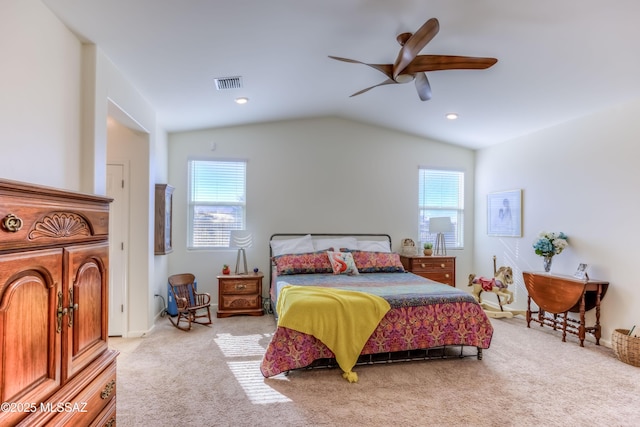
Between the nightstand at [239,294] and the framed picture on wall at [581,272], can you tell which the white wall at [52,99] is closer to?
the nightstand at [239,294]

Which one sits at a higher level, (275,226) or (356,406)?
(275,226)

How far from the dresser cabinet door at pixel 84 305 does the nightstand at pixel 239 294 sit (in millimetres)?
3013

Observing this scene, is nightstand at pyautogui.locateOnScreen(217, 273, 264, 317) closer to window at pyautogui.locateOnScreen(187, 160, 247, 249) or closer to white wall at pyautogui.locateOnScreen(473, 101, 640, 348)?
window at pyautogui.locateOnScreen(187, 160, 247, 249)

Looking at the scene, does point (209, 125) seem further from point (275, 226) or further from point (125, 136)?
point (275, 226)

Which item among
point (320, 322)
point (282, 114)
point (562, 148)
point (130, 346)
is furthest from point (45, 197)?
point (562, 148)

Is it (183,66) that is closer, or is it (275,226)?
(183,66)

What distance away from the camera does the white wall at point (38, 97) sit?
1802 mm

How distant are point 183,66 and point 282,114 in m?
1.99

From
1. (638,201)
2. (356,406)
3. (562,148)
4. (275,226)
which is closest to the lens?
(356,406)

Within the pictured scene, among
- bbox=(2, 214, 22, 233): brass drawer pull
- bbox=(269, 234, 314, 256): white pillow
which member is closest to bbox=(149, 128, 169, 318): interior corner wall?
bbox=(269, 234, 314, 256): white pillow

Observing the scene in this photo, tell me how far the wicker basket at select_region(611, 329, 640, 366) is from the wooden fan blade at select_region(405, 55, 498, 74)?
2.78m

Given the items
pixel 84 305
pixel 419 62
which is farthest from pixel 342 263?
pixel 84 305

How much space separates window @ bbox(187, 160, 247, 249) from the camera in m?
5.13

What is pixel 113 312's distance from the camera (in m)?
3.88
